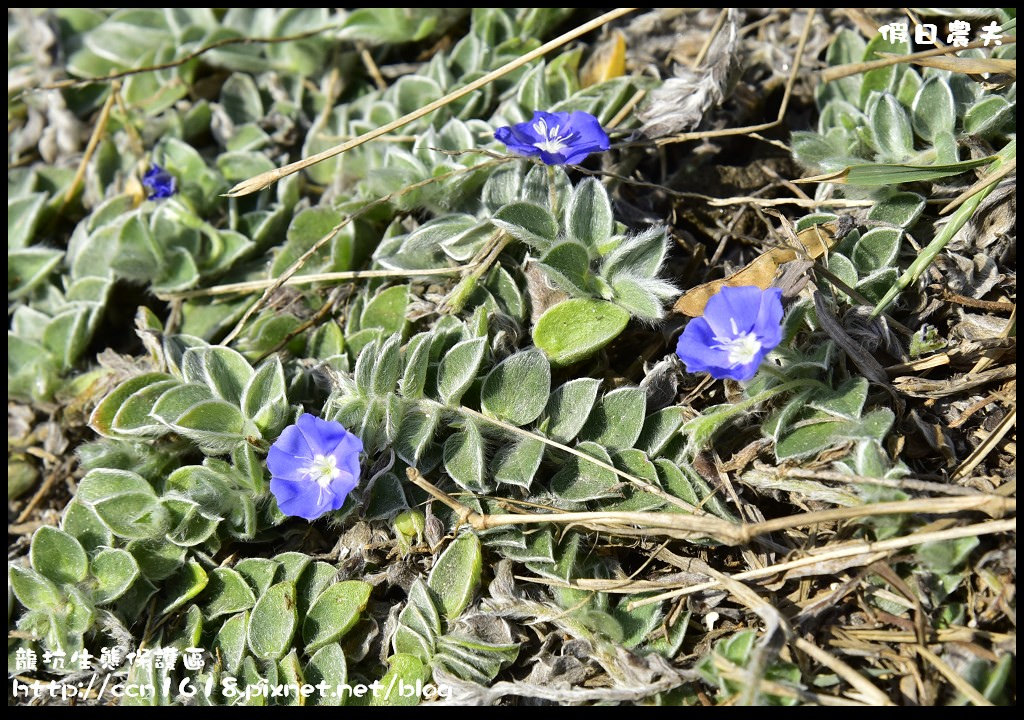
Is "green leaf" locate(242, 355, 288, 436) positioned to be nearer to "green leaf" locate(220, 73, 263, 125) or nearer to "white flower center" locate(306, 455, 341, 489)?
"white flower center" locate(306, 455, 341, 489)

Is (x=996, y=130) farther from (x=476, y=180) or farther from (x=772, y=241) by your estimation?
(x=476, y=180)

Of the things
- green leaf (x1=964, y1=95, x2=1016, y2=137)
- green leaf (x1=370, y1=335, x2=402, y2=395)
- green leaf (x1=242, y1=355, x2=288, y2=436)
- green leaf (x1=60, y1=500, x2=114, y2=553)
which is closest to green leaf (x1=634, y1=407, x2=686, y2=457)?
green leaf (x1=370, y1=335, x2=402, y2=395)

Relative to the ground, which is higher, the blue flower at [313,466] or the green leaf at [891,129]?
the green leaf at [891,129]

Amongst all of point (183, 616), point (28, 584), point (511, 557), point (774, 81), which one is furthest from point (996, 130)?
point (28, 584)

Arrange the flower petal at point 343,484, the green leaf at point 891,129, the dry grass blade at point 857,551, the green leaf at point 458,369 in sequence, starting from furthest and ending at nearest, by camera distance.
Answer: the green leaf at point 891,129 → the green leaf at point 458,369 → the flower petal at point 343,484 → the dry grass blade at point 857,551

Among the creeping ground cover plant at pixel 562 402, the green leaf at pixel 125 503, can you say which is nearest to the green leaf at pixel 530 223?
the creeping ground cover plant at pixel 562 402

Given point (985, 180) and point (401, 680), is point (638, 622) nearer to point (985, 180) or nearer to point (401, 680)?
point (401, 680)

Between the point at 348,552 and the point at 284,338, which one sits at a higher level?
the point at 284,338

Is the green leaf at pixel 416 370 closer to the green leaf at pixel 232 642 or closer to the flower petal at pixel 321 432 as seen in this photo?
the flower petal at pixel 321 432
